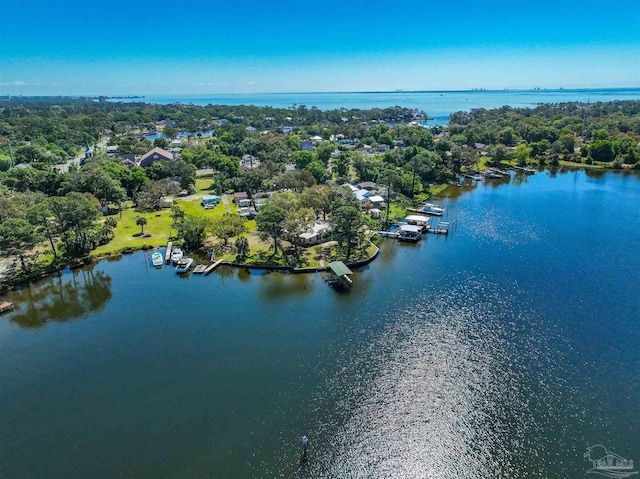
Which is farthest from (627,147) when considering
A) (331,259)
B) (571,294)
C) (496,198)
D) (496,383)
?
(496,383)

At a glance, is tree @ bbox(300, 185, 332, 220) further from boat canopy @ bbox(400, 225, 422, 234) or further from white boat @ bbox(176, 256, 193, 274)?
white boat @ bbox(176, 256, 193, 274)

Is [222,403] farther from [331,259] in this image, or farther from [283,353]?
[331,259]

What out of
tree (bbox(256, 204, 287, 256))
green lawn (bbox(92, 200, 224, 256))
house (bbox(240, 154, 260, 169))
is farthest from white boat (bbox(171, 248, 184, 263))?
house (bbox(240, 154, 260, 169))

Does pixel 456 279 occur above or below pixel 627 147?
below

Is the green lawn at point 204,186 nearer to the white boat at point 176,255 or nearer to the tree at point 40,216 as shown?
the white boat at point 176,255

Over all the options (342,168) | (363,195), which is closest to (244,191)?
(342,168)

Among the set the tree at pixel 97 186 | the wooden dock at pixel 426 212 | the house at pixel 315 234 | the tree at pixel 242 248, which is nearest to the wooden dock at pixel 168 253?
the tree at pixel 242 248
